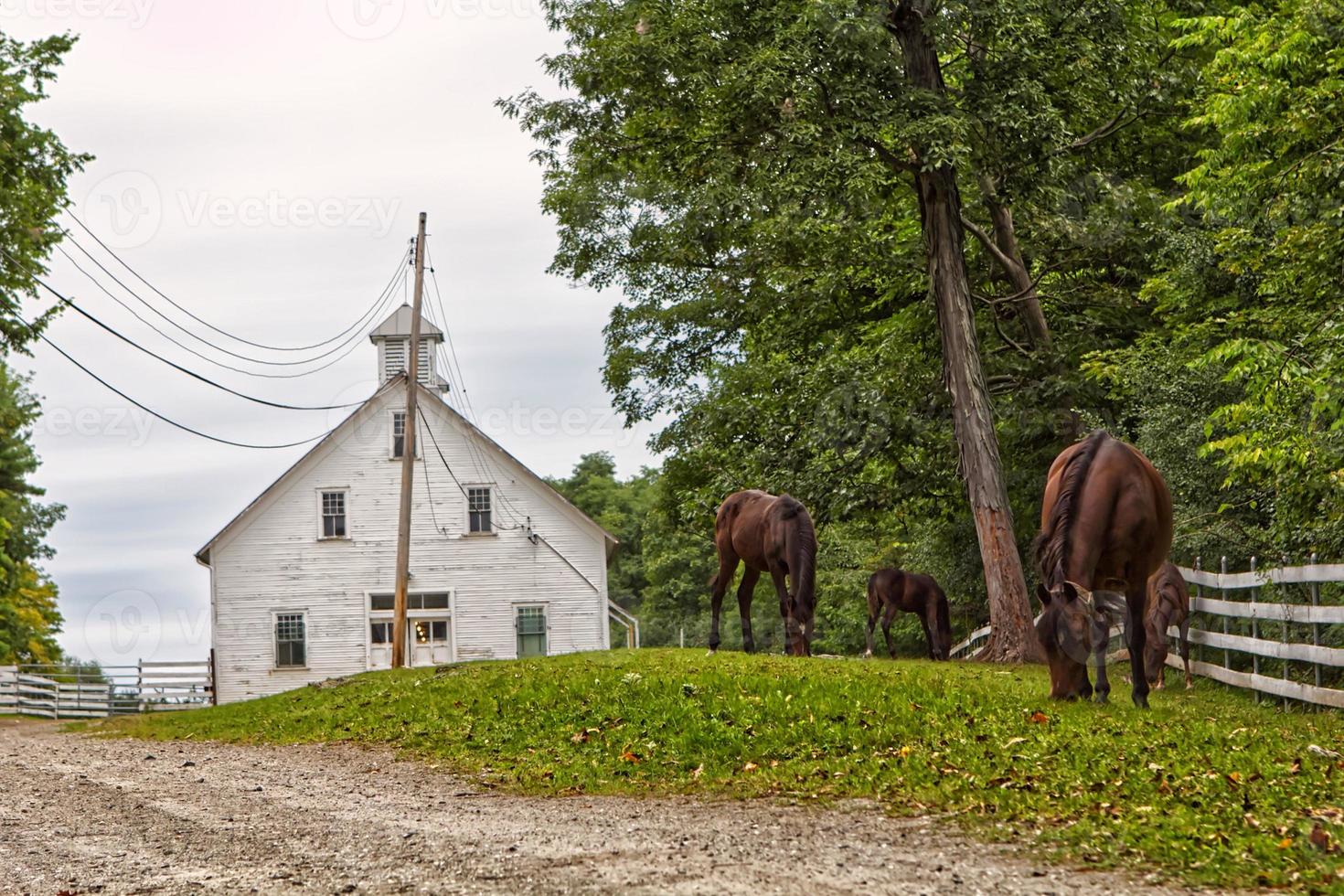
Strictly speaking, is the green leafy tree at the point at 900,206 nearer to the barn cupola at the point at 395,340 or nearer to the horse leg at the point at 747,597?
the horse leg at the point at 747,597

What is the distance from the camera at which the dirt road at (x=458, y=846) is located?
240 inches

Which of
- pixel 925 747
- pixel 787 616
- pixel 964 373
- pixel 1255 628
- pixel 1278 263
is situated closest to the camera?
pixel 925 747

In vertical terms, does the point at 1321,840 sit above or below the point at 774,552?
below

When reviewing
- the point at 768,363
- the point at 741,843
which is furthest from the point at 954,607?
the point at 741,843

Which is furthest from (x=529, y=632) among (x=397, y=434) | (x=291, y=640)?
(x=397, y=434)

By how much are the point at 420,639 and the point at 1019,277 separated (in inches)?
779

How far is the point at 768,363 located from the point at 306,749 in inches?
587

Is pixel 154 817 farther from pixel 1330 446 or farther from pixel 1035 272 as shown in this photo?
pixel 1035 272

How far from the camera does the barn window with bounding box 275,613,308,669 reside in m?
36.0

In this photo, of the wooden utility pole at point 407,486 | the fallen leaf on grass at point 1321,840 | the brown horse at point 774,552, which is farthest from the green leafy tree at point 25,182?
the fallen leaf on grass at point 1321,840

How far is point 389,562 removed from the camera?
36.6m

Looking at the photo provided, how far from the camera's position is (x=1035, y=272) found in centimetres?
2523

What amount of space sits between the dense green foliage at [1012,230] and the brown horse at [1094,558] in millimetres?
2555

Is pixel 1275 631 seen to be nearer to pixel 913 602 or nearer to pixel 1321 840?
pixel 1321 840
